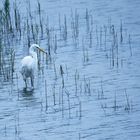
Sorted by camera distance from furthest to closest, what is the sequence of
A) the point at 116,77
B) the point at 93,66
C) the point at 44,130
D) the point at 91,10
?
the point at 91,10 → the point at 93,66 → the point at 116,77 → the point at 44,130

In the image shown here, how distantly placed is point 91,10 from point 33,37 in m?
4.34

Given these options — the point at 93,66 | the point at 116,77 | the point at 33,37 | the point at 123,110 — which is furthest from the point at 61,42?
the point at 123,110

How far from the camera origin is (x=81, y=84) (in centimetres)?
1505

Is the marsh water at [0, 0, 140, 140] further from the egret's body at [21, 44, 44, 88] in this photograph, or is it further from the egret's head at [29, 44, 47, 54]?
the egret's head at [29, 44, 47, 54]

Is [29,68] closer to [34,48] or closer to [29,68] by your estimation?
[29,68]

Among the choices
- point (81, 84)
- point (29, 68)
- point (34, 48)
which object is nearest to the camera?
point (81, 84)

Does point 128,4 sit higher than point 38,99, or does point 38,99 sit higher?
point 128,4

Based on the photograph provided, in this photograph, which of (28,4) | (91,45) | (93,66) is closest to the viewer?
(93,66)

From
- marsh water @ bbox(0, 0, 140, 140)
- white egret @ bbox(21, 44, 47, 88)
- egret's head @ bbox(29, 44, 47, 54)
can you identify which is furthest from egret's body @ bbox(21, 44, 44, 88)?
egret's head @ bbox(29, 44, 47, 54)

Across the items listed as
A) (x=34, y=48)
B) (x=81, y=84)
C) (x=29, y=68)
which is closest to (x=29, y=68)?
(x=29, y=68)

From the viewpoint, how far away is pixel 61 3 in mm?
24219

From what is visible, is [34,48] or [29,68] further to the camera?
[34,48]

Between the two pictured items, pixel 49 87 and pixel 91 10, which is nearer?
pixel 49 87

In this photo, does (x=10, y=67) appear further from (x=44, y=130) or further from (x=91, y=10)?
(x=91, y=10)
